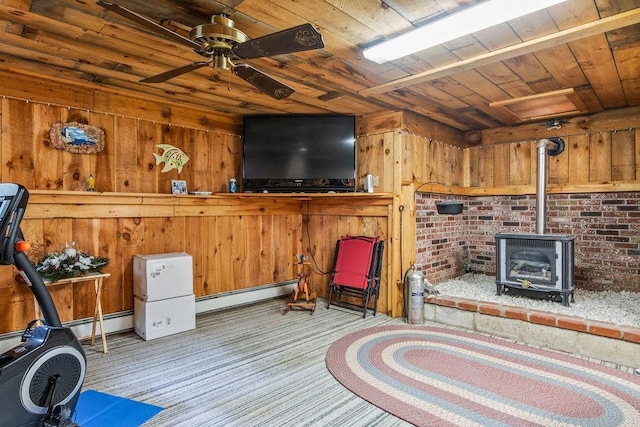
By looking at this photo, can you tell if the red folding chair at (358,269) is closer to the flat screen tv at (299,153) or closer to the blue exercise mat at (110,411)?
the flat screen tv at (299,153)

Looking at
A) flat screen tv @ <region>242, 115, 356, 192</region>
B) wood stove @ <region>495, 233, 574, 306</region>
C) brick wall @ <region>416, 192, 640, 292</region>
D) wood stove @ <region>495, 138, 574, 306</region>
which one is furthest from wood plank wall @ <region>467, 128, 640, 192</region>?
flat screen tv @ <region>242, 115, 356, 192</region>

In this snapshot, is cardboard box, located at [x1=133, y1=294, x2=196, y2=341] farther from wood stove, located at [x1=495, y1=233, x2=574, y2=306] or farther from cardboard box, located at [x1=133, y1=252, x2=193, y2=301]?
wood stove, located at [x1=495, y1=233, x2=574, y2=306]

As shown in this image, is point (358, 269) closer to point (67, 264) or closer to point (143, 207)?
point (143, 207)

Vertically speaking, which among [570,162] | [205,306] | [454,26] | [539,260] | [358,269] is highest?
[454,26]

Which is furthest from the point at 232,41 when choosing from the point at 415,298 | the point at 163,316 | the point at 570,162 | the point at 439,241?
the point at 570,162

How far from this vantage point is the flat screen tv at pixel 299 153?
158 inches

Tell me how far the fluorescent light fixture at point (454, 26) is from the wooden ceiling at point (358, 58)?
0.20 ft

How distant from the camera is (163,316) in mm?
3340

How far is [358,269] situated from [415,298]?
0.69 metres

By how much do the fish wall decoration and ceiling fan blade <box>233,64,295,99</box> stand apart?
70.8 inches

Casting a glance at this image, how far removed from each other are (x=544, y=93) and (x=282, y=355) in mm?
3336

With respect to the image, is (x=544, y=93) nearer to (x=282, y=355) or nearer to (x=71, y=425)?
(x=282, y=355)

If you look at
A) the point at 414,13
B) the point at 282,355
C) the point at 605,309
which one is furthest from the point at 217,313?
the point at 605,309

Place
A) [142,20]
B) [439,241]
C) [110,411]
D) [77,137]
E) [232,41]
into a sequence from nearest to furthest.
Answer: [142,20] → [232,41] → [110,411] → [77,137] → [439,241]
